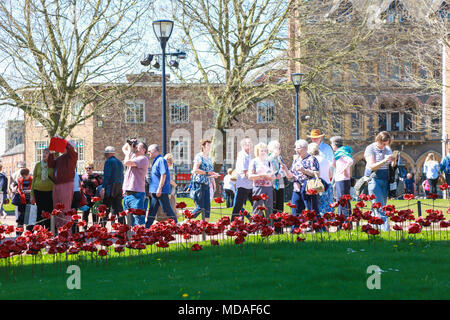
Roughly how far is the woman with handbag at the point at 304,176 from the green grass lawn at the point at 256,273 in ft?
5.08

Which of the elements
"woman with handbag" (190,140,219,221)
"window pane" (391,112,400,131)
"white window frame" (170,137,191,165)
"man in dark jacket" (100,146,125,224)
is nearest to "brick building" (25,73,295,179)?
"white window frame" (170,137,191,165)

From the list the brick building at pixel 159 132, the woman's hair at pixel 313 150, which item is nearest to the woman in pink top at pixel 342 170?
the woman's hair at pixel 313 150

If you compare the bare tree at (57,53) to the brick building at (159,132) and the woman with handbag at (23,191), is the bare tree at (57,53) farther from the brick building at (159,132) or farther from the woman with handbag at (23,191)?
the brick building at (159,132)

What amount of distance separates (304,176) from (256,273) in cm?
448

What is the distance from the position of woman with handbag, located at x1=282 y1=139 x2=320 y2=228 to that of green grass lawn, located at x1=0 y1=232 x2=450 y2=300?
155cm

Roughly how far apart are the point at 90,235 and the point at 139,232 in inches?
25.1

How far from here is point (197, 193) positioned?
13.1m

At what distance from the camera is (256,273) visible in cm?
712

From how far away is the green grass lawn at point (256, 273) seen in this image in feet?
19.9

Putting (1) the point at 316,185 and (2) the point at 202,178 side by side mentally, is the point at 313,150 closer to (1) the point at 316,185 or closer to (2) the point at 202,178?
(1) the point at 316,185

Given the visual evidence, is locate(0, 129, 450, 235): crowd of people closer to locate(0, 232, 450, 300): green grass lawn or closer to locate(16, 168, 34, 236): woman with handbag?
locate(0, 232, 450, 300): green grass lawn

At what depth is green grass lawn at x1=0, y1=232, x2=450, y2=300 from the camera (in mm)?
6051
